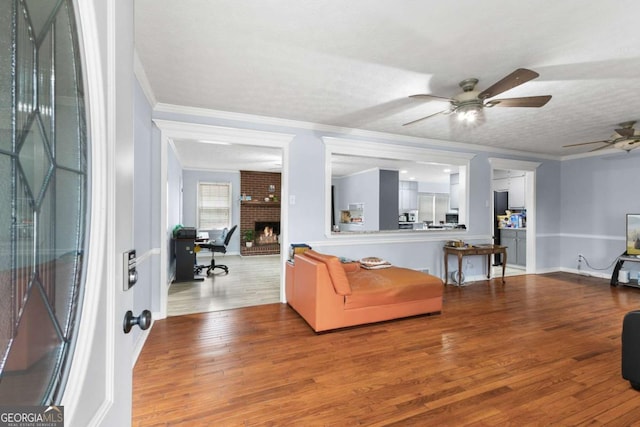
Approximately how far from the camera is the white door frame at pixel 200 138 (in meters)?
3.39

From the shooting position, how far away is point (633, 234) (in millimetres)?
4891

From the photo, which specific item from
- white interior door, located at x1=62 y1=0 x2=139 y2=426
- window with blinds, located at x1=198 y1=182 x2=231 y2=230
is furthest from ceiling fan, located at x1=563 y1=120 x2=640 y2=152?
window with blinds, located at x1=198 y1=182 x2=231 y2=230

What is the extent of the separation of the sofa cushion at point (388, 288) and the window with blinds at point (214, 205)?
5812 mm

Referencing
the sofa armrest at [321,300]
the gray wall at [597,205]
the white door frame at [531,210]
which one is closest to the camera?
the sofa armrest at [321,300]

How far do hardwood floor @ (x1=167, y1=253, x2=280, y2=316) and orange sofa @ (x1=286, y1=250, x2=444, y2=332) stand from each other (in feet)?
2.82

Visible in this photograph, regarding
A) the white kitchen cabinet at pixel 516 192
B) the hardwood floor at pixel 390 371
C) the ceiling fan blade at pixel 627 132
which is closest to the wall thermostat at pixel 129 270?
the hardwood floor at pixel 390 371

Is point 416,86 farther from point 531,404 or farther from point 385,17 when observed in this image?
point 531,404

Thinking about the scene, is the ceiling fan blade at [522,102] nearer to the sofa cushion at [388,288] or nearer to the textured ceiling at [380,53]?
the textured ceiling at [380,53]

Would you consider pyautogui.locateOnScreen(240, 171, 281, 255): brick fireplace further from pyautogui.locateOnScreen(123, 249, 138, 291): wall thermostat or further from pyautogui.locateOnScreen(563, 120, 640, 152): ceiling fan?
pyautogui.locateOnScreen(123, 249, 138, 291): wall thermostat

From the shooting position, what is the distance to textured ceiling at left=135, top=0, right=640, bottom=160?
1850mm

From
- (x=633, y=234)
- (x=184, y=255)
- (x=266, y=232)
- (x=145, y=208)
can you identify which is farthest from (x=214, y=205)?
(x=633, y=234)

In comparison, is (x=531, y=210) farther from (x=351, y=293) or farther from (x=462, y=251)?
(x=351, y=293)

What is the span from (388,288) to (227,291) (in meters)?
2.66

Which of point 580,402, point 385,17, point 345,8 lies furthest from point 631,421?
point 345,8
